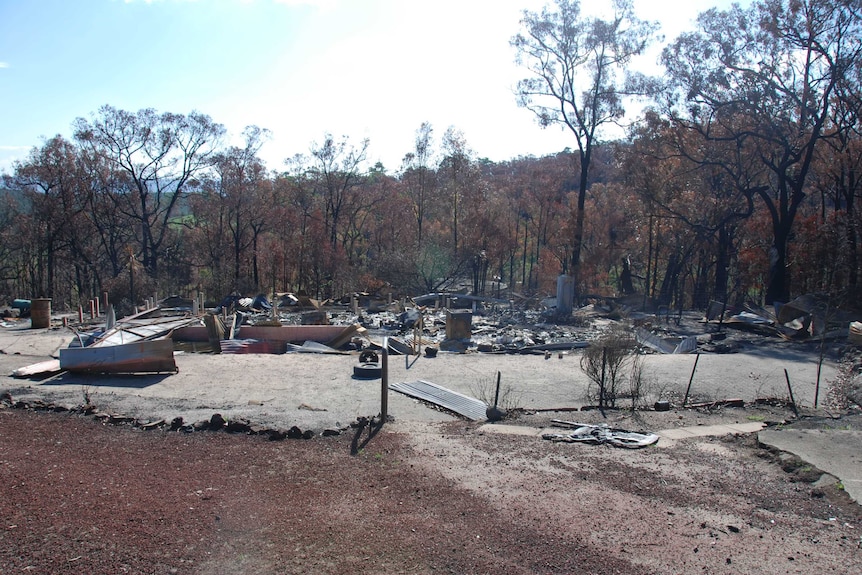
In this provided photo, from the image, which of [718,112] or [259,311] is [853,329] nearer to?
[718,112]

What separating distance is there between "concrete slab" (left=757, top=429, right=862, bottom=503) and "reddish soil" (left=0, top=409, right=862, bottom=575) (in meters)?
0.26

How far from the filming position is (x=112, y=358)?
11852 millimetres

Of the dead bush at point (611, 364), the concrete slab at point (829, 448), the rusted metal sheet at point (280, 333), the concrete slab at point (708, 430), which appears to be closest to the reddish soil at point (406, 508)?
the concrete slab at point (829, 448)

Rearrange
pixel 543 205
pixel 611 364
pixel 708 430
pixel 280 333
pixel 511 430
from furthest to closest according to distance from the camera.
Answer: pixel 543 205 < pixel 280 333 < pixel 611 364 < pixel 511 430 < pixel 708 430

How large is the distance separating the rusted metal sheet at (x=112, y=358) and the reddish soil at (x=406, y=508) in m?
4.27

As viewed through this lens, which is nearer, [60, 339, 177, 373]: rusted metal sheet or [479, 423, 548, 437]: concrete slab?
[479, 423, 548, 437]: concrete slab

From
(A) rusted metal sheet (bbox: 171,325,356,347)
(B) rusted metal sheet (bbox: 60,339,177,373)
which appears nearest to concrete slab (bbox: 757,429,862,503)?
(B) rusted metal sheet (bbox: 60,339,177,373)

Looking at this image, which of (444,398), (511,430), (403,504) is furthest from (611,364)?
(403,504)

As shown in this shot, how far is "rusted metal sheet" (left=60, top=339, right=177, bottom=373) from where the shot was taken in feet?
38.8

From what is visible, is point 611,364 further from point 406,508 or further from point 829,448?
→ point 406,508

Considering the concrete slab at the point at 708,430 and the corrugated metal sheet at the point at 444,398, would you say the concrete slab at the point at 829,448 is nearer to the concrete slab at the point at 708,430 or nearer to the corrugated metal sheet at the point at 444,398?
the concrete slab at the point at 708,430

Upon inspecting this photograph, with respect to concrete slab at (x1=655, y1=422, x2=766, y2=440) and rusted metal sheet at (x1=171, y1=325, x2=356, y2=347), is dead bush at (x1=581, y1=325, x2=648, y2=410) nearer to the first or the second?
concrete slab at (x1=655, y1=422, x2=766, y2=440)

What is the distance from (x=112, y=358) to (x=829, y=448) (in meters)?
11.4

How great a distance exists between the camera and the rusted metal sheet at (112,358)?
11.8 m
